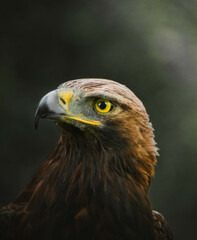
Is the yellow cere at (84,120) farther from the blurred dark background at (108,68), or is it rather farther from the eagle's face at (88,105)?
the blurred dark background at (108,68)

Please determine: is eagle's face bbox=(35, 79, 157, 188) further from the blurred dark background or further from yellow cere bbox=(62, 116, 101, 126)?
the blurred dark background

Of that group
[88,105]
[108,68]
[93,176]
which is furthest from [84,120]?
[108,68]

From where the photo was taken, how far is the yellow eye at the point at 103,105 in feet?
4.81

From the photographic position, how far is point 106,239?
1489 millimetres

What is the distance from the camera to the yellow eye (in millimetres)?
1466

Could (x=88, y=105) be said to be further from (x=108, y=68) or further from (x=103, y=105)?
(x=108, y=68)

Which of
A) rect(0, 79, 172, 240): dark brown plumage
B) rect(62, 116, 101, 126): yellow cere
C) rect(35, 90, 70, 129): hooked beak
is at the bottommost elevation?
rect(0, 79, 172, 240): dark brown plumage

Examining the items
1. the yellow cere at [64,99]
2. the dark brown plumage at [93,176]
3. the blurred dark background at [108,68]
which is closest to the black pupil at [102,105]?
the dark brown plumage at [93,176]

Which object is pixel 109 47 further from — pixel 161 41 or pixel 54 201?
pixel 54 201

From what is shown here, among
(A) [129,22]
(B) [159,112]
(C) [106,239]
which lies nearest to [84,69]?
(A) [129,22]

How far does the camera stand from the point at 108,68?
10.3 feet

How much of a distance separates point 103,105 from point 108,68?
1719mm

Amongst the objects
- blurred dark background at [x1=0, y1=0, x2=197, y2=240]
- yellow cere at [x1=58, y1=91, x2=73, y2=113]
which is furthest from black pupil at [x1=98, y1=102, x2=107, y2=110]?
blurred dark background at [x1=0, y1=0, x2=197, y2=240]

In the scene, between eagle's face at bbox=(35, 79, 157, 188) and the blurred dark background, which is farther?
the blurred dark background
